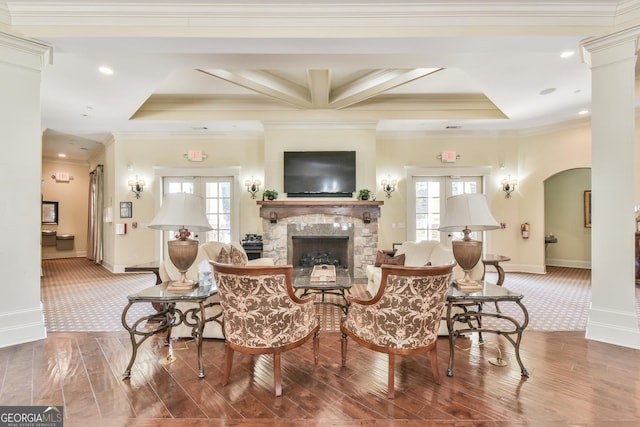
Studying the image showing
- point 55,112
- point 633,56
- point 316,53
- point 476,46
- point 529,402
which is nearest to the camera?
point 529,402

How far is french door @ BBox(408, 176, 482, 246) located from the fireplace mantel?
1478mm

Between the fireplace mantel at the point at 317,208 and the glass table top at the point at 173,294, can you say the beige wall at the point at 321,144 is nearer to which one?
the fireplace mantel at the point at 317,208

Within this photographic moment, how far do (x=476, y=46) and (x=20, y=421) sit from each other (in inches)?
196

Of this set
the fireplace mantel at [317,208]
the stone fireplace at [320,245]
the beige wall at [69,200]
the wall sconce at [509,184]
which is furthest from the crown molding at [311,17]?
the beige wall at [69,200]

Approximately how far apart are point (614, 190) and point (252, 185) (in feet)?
19.2

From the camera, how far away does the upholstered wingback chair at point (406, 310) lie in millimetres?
1911

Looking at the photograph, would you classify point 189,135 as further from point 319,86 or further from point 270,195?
point 319,86

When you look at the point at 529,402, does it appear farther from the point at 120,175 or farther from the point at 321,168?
the point at 120,175

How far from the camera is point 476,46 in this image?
10.1 ft

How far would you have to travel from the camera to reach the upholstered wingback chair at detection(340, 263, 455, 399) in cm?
191

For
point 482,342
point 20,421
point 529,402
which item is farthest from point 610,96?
point 20,421

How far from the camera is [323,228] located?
580cm

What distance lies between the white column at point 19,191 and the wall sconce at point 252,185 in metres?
3.79

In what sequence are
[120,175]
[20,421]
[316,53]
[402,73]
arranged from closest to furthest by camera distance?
[20,421], [316,53], [402,73], [120,175]
